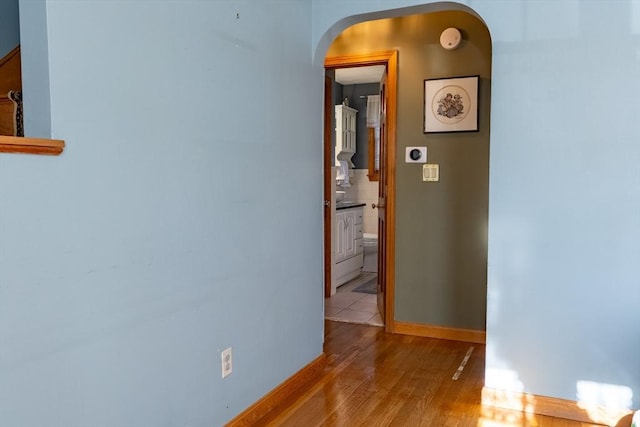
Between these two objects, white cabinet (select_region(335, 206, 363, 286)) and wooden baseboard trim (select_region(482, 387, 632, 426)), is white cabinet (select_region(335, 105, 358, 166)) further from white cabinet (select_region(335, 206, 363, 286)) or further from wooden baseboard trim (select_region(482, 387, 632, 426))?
wooden baseboard trim (select_region(482, 387, 632, 426))

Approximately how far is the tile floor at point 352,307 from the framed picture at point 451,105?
1.56m

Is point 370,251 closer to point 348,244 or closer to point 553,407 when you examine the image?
point 348,244

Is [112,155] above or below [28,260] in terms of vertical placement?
above

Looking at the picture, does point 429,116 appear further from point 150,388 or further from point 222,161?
point 150,388

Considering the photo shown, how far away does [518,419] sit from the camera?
232 cm

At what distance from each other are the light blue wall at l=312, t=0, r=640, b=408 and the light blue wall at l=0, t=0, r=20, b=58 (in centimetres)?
199

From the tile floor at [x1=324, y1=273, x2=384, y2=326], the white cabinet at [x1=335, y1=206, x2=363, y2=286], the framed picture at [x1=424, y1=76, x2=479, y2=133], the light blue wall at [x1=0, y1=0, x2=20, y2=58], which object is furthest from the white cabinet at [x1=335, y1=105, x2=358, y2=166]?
the light blue wall at [x1=0, y1=0, x2=20, y2=58]

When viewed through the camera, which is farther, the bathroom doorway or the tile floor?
the tile floor

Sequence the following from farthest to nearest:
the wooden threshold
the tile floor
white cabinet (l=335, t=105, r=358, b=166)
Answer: white cabinet (l=335, t=105, r=358, b=166) → the tile floor → the wooden threshold

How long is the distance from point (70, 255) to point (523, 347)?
6.67 feet

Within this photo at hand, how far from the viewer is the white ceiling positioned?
20.9 ft

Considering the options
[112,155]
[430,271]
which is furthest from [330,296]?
[112,155]

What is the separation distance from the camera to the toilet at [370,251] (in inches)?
253

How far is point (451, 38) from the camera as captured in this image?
132 inches
